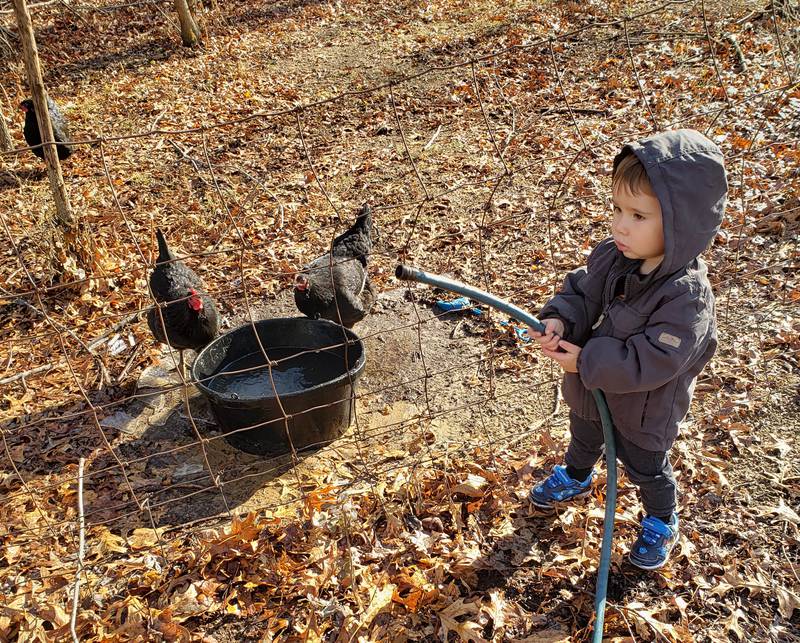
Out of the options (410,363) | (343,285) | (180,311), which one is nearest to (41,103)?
(180,311)

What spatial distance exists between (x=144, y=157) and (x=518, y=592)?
7642mm

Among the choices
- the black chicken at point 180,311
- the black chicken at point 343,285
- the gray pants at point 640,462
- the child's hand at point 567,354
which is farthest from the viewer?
the black chicken at point 343,285

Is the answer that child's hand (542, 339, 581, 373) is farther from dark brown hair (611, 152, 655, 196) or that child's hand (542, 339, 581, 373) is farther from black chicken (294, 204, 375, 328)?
black chicken (294, 204, 375, 328)

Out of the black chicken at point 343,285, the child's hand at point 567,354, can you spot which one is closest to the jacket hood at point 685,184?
the child's hand at point 567,354

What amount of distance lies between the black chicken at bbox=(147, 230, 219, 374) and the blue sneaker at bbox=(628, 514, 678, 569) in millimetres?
3186

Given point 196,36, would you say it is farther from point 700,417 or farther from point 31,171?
point 700,417

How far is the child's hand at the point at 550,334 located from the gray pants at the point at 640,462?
619 millimetres

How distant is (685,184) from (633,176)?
7.4 inches

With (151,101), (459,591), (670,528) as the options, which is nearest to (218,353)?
(459,591)

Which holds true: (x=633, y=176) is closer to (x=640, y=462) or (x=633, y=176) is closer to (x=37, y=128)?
(x=640, y=462)

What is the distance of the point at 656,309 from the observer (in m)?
2.61

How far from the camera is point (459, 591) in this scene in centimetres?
334

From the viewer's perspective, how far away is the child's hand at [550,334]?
282 cm

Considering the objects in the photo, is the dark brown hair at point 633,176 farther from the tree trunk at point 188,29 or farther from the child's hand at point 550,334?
the tree trunk at point 188,29
